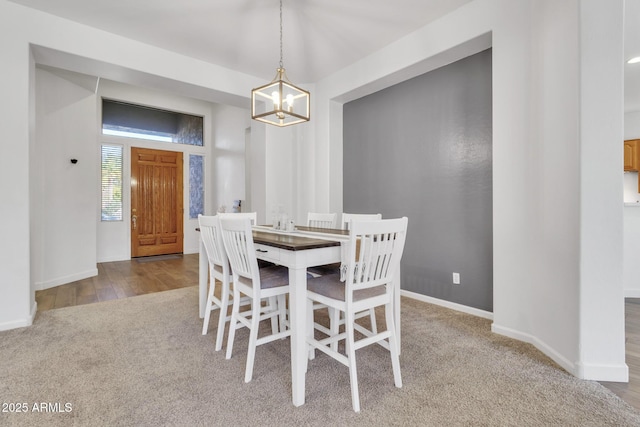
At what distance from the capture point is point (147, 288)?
3.84 meters

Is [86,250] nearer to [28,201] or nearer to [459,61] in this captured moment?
[28,201]

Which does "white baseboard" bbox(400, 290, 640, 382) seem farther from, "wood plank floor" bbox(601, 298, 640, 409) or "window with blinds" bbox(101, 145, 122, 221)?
"window with blinds" bbox(101, 145, 122, 221)

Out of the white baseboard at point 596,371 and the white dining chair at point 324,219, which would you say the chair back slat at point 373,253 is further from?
the white dining chair at point 324,219

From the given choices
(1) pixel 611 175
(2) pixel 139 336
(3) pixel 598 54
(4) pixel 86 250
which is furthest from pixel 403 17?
(4) pixel 86 250

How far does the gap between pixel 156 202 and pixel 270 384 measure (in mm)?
5373

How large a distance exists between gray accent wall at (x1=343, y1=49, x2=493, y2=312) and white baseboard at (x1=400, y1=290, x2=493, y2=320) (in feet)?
0.13

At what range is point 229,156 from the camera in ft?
20.9

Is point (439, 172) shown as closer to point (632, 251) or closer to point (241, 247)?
point (241, 247)

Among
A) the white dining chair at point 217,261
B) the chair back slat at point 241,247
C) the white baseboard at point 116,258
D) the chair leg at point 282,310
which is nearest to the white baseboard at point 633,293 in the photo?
the chair leg at point 282,310

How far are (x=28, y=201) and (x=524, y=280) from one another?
13.8ft

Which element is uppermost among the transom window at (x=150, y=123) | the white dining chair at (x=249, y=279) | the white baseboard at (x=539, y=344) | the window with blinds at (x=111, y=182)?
the transom window at (x=150, y=123)

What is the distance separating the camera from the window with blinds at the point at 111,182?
18.1 ft

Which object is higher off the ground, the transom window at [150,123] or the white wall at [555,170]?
the transom window at [150,123]

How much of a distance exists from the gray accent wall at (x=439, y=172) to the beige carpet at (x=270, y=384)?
714 millimetres
